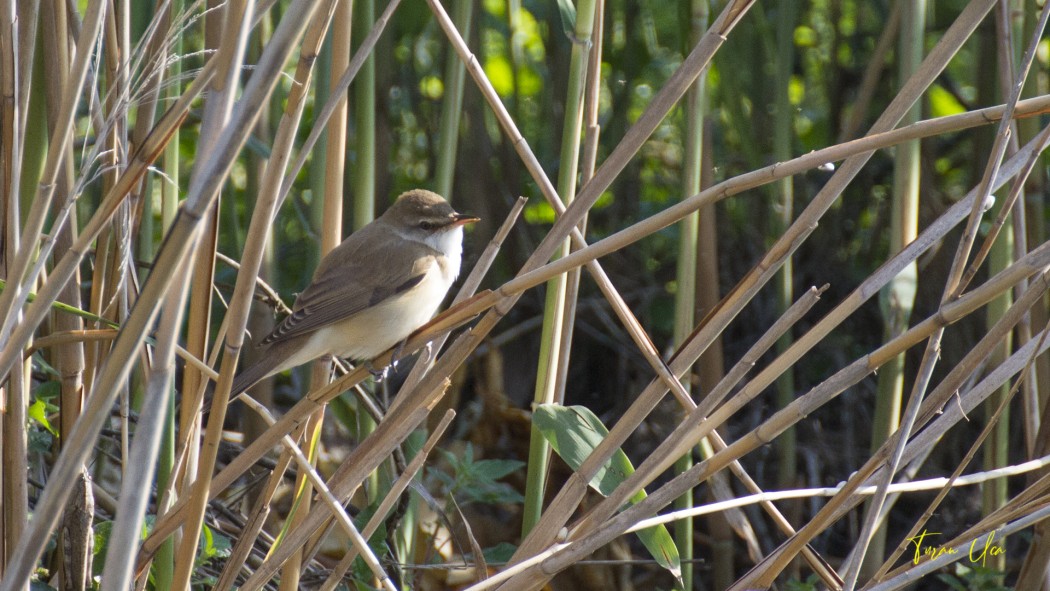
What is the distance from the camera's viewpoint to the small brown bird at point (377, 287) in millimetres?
2828

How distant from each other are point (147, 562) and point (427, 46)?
138 inches

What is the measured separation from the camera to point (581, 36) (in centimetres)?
229

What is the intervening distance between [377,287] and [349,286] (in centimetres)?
A: 10

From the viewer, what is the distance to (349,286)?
3.05m

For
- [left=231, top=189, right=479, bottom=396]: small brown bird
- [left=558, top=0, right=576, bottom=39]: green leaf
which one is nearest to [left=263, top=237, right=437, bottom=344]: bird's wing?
[left=231, top=189, right=479, bottom=396]: small brown bird

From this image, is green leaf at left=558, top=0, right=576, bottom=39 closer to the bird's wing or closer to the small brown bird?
the small brown bird

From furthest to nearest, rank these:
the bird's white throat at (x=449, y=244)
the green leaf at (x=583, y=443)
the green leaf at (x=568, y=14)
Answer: the bird's white throat at (x=449, y=244) → the green leaf at (x=568, y=14) → the green leaf at (x=583, y=443)

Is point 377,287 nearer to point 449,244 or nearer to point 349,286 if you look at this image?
point 349,286

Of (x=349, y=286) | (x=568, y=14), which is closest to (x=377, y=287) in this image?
(x=349, y=286)

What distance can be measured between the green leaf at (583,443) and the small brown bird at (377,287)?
839 mm

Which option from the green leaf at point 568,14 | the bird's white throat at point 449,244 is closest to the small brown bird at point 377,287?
the bird's white throat at point 449,244

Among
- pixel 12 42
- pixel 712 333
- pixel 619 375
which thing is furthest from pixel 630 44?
pixel 12 42

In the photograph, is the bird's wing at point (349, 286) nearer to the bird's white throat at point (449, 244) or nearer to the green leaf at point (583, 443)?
the bird's white throat at point (449, 244)

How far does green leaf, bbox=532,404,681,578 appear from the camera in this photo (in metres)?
2.02
